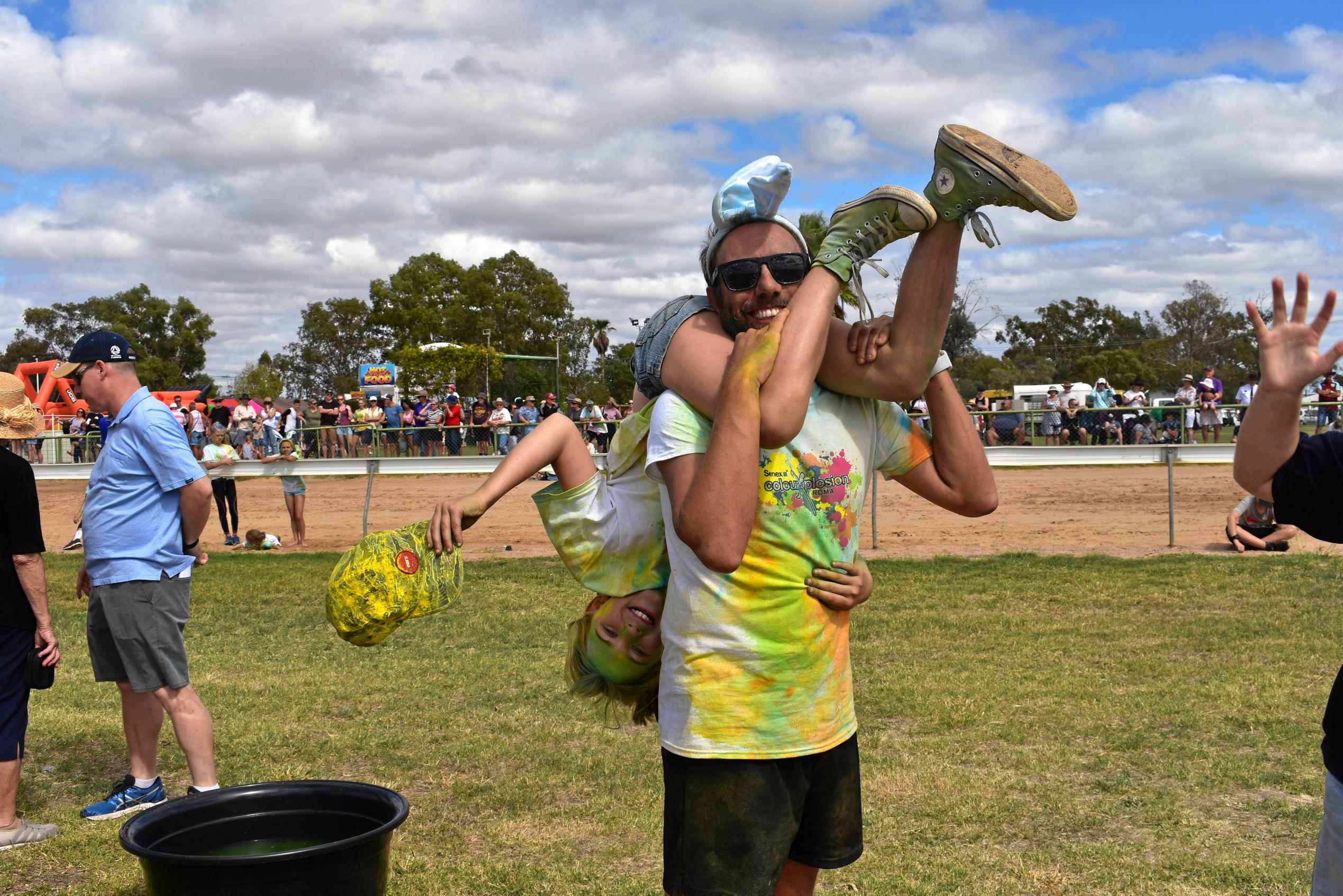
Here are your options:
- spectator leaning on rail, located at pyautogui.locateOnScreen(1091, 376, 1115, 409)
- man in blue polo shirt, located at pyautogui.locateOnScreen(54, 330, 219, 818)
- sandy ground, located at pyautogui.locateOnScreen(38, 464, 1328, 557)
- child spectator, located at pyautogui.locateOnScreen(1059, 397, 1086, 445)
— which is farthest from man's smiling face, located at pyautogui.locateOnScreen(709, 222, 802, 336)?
spectator leaning on rail, located at pyautogui.locateOnScreen(1091, 376, 1115, 409)

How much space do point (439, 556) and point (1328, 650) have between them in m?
7.25

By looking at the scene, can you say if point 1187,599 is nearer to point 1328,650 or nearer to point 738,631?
point 1328,650

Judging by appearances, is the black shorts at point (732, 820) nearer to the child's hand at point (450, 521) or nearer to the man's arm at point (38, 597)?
the child's hand at point (450, 521)

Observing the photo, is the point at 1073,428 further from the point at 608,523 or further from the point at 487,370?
the point at 487,370

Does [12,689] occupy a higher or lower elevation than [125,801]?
higher

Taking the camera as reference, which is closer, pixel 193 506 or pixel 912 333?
pixel 912 333

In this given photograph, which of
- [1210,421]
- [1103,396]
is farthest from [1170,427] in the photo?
[1103,396]

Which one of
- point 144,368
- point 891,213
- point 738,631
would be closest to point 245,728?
point 738,631

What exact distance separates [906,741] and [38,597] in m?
4.39

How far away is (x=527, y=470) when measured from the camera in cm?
248

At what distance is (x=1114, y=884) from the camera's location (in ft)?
13.5

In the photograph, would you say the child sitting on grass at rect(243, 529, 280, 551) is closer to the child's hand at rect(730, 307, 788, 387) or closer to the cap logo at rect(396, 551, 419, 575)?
the cap logo at rect(396, 551, 419, 575)

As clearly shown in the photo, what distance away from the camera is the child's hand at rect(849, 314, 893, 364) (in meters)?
2.19

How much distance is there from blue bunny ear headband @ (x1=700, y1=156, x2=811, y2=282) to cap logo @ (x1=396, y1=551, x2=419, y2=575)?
1.06 metres
